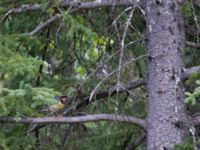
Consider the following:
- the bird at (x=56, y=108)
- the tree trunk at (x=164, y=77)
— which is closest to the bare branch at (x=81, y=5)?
the tree trunk at (x=164, y=77)

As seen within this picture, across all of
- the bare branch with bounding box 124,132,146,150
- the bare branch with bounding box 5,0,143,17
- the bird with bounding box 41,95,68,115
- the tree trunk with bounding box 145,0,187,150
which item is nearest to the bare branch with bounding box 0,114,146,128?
the tree trunk with bounding box 145,0,187,150

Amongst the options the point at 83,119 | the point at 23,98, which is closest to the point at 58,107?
the point at 83,119

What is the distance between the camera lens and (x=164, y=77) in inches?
157

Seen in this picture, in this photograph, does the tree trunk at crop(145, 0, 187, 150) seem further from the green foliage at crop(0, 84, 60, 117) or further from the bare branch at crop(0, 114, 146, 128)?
the green foliage at crop(0, 84, 60, 117)

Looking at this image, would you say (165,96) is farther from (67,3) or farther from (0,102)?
(0,102)

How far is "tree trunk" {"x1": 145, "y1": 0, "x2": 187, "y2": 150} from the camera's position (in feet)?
13.0

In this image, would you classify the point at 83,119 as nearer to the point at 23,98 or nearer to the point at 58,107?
the point at 58,107

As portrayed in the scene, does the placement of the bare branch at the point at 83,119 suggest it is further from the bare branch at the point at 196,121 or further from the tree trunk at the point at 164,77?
the bare branch at the point at 196,121

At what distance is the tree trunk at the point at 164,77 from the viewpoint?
13.0 ft

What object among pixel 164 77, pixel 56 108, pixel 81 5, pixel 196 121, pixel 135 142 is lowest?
pixel 135 142

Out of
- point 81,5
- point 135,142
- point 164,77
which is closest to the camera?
point 164,77

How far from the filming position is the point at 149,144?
4027 mm

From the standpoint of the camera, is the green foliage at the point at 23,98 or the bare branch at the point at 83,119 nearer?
the green foliage at the point at 23,98

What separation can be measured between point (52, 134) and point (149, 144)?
1128 mm
